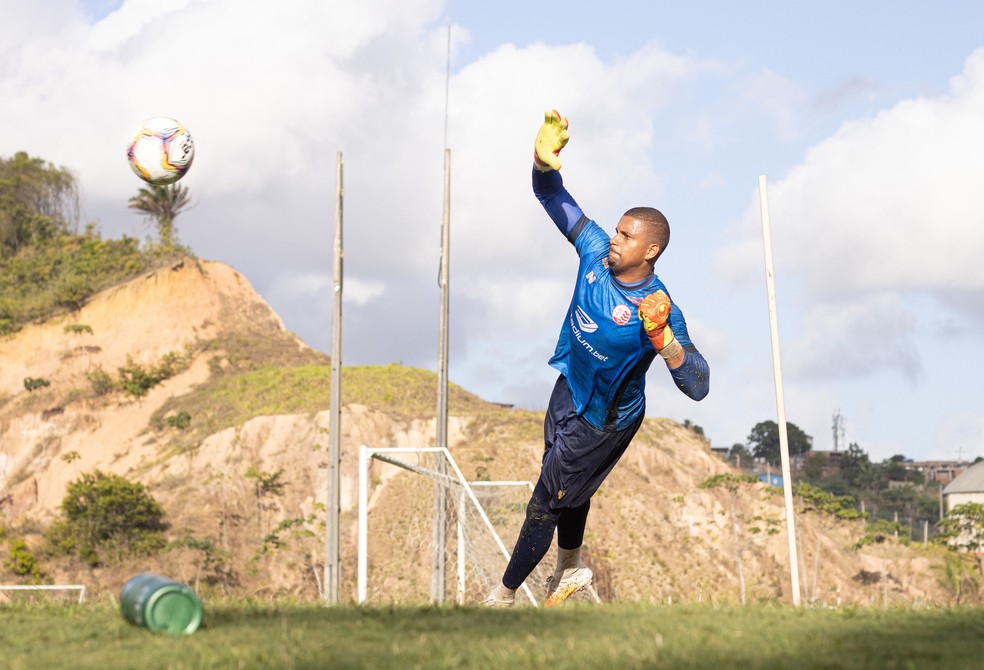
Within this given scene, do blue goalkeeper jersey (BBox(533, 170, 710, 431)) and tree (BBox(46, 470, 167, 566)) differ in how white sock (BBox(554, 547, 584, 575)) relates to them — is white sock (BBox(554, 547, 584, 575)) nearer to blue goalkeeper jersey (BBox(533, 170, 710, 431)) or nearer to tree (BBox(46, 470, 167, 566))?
blue goalkeeper jersey (BBox(533, 170, 710, 431))

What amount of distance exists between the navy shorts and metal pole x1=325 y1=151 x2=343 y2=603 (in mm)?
11885

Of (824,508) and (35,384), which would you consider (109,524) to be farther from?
(824,508)

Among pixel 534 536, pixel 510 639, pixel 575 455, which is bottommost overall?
pixel 510 639

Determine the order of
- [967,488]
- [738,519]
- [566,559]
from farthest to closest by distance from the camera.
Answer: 1. [967,488]
2. [738,519]
3. [566,559]

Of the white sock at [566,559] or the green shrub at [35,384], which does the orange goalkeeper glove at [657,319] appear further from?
the green shrub at [35,384]

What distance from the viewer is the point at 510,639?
4660 mm

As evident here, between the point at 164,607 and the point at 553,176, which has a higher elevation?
the point at 553,176

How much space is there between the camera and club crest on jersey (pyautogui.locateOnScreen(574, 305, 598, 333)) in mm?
7113

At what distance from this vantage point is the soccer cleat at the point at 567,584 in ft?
24.7

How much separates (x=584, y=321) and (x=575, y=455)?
2.77 feet

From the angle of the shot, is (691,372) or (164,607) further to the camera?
(691,372)

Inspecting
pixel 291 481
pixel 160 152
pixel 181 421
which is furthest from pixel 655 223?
pixel 181 421

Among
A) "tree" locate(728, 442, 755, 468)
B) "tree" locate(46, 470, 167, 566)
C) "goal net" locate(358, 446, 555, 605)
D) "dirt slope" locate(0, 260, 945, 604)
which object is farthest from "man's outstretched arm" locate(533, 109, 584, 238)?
"tree" locate(728, 442, 755, 468)

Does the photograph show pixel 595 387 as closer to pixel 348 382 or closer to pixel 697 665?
pixel 697 665
